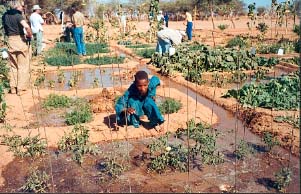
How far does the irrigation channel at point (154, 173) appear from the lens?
3.39 meters

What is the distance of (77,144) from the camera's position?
429 cm

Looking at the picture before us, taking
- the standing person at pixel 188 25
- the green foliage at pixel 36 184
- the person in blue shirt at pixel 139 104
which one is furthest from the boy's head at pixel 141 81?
the standing person at pixel 188 25

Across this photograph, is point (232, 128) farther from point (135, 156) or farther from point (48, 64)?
point (48, 64)

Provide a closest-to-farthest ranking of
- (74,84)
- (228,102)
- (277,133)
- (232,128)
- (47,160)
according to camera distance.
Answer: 1. (47,160)
2. (277,133)
3. (232,128)
4. (228,102)
5. (74,84)

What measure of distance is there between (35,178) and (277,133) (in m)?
2.83

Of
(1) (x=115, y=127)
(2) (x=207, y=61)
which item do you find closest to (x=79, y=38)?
(2) (x=207, y=61)

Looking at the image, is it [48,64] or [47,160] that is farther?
[48,64]

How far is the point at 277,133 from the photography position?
15.0 ft

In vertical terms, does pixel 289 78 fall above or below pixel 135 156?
above

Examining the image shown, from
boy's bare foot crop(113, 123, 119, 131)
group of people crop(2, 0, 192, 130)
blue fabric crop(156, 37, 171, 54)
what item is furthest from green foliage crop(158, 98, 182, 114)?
blue fabric crop(156, 37, 171, 54)

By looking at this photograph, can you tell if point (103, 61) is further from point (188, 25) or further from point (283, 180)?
point (283, 180)

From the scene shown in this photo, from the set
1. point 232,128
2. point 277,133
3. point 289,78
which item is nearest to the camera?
point 277,133

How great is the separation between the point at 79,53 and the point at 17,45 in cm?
477

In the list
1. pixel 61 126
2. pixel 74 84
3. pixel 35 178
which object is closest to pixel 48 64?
pixel 74 84
